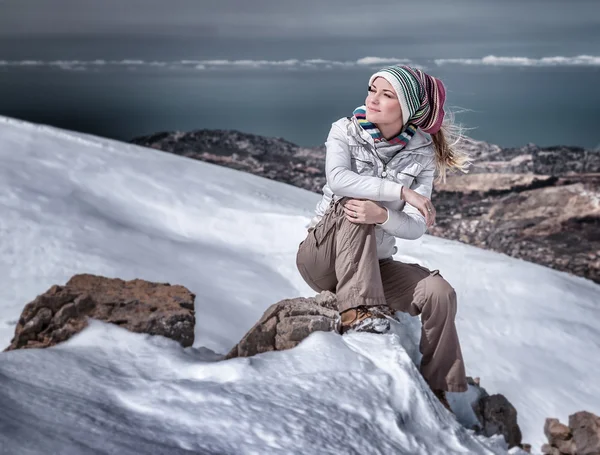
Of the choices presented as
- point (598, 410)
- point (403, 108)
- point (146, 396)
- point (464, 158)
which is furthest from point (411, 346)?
point (598, 410)

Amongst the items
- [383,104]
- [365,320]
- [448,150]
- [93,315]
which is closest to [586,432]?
[365,320]

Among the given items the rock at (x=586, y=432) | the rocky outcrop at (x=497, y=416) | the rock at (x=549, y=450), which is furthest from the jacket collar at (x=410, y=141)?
the rock at (x=549, y=450)

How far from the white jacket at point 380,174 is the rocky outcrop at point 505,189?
2.56 m

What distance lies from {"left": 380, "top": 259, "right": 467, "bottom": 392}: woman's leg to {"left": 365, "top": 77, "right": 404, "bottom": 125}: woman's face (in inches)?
16.7

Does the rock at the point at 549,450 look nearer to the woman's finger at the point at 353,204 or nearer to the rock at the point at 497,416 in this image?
the rock at the point at 497,416

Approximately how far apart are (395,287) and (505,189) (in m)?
3.72

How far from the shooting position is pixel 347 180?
160 cm

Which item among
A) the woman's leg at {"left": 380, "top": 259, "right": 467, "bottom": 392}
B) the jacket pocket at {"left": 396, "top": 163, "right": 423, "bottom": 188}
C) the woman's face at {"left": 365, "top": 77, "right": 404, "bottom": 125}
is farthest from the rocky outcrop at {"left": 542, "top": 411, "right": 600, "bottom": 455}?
the woman's face at {"left": 365, "top": 77, "right": 404, "bottom": 125}

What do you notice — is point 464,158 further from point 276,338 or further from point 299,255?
point 276,338

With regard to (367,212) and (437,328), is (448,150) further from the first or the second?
(437,328)

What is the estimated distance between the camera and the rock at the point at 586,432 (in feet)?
7.14

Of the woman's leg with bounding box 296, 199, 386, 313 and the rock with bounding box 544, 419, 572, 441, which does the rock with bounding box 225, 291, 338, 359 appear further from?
the rock with bounding box 544, 419, 572, 441

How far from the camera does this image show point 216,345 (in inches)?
86.6

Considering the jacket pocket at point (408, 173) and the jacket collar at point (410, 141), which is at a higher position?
the jacket collar at point (410, 141)
